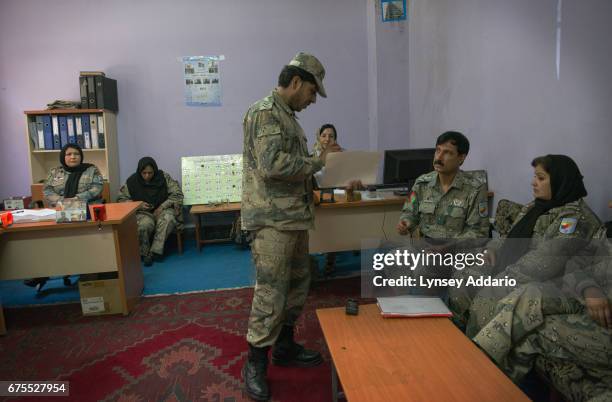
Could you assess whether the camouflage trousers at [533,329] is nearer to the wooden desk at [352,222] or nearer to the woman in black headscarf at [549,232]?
the woman in black headscarf at [549,232]

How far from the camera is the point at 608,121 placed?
1.90 meters

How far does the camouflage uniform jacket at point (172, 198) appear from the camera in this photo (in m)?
4.17

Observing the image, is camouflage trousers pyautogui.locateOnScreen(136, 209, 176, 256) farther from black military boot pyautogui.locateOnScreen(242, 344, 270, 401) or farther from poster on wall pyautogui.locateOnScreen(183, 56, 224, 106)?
black military boot pyautogui.locateOnScreen(242, 344, 270, 401)

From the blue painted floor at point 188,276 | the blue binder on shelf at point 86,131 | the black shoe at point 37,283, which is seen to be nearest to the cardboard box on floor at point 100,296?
the blue painted floor at point 188,276

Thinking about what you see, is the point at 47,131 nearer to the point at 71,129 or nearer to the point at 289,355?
the point at 71,129

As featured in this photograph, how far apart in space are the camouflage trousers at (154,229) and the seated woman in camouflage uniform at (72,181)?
19.8 inches

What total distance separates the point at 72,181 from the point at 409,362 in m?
3.28

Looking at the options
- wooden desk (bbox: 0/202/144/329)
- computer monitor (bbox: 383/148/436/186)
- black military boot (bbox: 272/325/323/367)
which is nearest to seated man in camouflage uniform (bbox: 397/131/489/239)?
computer monitor (bbox: 383/148/436/186)

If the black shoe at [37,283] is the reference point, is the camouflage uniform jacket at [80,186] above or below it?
above

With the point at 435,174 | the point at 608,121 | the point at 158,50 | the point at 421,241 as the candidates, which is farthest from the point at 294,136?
the point at 158,50

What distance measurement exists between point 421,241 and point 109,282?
6.60 feet

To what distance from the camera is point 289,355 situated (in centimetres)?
199

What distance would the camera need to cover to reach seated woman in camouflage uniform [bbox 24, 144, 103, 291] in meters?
3.46

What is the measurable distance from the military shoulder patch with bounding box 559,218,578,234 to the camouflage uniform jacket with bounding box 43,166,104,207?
11.2ft
